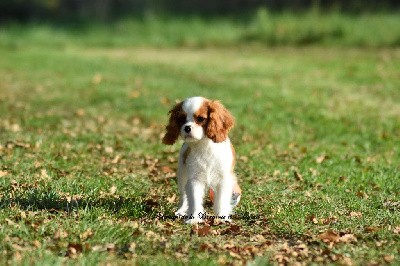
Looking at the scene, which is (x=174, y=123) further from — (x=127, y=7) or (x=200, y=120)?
(x=127, y=7)

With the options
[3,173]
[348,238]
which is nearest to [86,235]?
[348,238]

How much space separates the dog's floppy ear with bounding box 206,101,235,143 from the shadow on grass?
104 centimetres

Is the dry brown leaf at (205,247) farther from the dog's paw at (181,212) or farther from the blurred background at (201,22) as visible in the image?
the blurred background at (201,22)

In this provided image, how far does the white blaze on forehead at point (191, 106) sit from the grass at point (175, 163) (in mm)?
989

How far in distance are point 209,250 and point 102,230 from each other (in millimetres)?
859

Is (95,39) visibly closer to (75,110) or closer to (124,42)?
(124,42)

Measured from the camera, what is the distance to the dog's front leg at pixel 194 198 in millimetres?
6188

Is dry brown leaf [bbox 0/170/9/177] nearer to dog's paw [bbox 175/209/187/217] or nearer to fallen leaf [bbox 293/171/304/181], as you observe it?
dog's paw [bbox 175/209/187/217]

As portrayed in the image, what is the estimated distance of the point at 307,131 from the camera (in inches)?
459

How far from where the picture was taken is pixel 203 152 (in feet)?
20.3

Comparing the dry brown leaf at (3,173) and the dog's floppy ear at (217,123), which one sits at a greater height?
the dog's floppy ear at (217,123)

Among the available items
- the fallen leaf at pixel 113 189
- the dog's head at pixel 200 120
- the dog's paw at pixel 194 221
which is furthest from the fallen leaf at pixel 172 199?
the dog's head at pixel 200 120

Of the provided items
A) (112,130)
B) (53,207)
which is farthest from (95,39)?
(53,207)

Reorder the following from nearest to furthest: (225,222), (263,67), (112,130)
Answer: (225,222) < (112,130) < (263,67)
